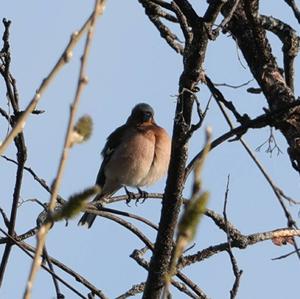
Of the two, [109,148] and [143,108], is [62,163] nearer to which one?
[109,148]

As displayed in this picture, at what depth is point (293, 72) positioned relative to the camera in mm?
4070

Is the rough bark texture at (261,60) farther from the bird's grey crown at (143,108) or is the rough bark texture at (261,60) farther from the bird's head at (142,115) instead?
the bird's grey crown at (143,108)

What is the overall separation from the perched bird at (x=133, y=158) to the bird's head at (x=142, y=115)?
4.7 inches

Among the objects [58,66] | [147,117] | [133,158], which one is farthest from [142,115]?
[58,66]

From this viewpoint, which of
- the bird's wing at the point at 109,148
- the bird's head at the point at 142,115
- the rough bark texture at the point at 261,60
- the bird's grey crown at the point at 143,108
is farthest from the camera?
the bird's grey crown at the point at 143,108

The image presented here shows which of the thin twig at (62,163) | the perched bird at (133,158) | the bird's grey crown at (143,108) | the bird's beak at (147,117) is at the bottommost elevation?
the thin twig at (62,163)

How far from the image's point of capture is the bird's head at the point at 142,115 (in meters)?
8.86

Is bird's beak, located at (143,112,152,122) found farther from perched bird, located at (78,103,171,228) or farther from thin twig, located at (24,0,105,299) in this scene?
thin twig, located at (24,0,105,299)

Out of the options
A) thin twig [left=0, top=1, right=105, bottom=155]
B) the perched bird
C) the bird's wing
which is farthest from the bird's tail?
thin twig [left=0, top=1, right=105, bottom=155]

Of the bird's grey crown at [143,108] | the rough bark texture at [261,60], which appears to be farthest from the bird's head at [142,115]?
the rough bark texture at [261,60]

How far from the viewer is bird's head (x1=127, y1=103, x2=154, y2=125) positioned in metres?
8.86

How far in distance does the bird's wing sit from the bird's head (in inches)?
8.2

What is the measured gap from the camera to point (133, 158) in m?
8.03

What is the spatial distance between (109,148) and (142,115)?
65cm
